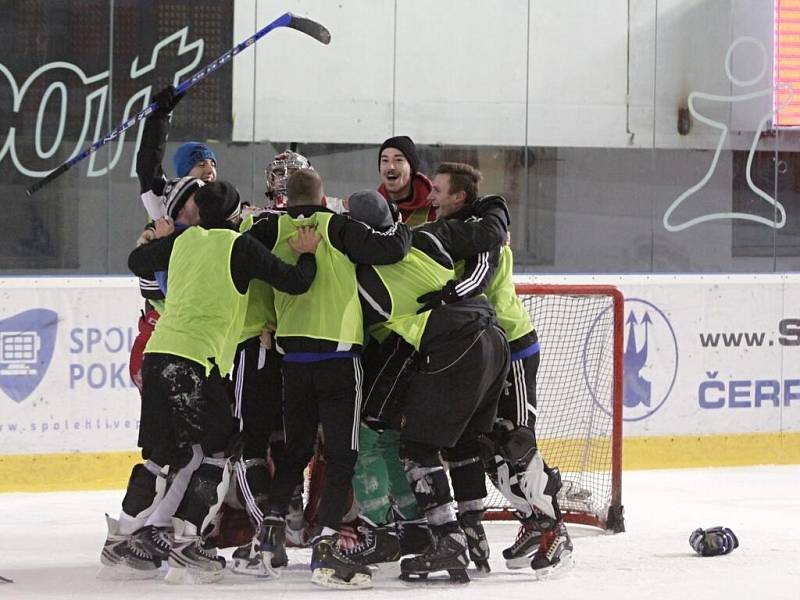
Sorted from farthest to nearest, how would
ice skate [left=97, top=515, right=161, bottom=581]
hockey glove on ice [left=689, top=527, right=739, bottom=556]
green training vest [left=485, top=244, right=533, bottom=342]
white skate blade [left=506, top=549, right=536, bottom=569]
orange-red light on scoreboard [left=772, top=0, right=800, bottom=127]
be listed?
orange-red light on scoreboard [left=772, top=0, right=800, bottom=127] → hockey glove on ice [left=689, top=527, right=739, bottom=556] → green training vest [left=485, top=244, right=533, bottom=342] → white skate blade [left=506, top=549, right=536, bottom=569] → ice skate [left=97, top=515, right=161, bottom=581]

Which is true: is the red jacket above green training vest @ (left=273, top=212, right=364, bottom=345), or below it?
above

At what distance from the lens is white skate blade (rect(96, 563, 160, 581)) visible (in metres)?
4.59

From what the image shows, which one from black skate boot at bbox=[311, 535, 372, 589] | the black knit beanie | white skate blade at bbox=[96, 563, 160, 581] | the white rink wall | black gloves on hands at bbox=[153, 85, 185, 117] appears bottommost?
white skate blade at bbox=[96, 563, 160, 581]

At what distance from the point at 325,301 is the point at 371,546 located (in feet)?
2.46

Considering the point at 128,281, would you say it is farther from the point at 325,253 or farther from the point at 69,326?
the point at 325,253

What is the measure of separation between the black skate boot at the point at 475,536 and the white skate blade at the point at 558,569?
166 millimetres

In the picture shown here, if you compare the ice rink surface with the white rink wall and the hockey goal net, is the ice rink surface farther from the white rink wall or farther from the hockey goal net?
the white rink wall

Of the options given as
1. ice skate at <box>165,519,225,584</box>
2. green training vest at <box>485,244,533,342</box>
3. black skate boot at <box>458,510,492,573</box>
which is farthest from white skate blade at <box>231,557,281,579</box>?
green training vest at <box>485,244,533,342</box>

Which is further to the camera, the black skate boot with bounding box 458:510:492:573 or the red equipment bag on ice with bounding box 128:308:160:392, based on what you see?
the red equipment bag on ice with bounding box 128:308:160:392

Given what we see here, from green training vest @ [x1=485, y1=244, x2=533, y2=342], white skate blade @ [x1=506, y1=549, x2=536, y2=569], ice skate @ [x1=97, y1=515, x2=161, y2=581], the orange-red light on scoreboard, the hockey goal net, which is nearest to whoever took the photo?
ice skate @ [x1=97, y1=515, x2=161, y2=581]

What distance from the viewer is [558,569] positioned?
15.7ft

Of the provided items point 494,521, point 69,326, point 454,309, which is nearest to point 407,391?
point 454,309

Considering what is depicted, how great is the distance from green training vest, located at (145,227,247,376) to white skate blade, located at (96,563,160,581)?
628 mm

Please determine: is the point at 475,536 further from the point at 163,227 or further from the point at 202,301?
the point at 163,227
